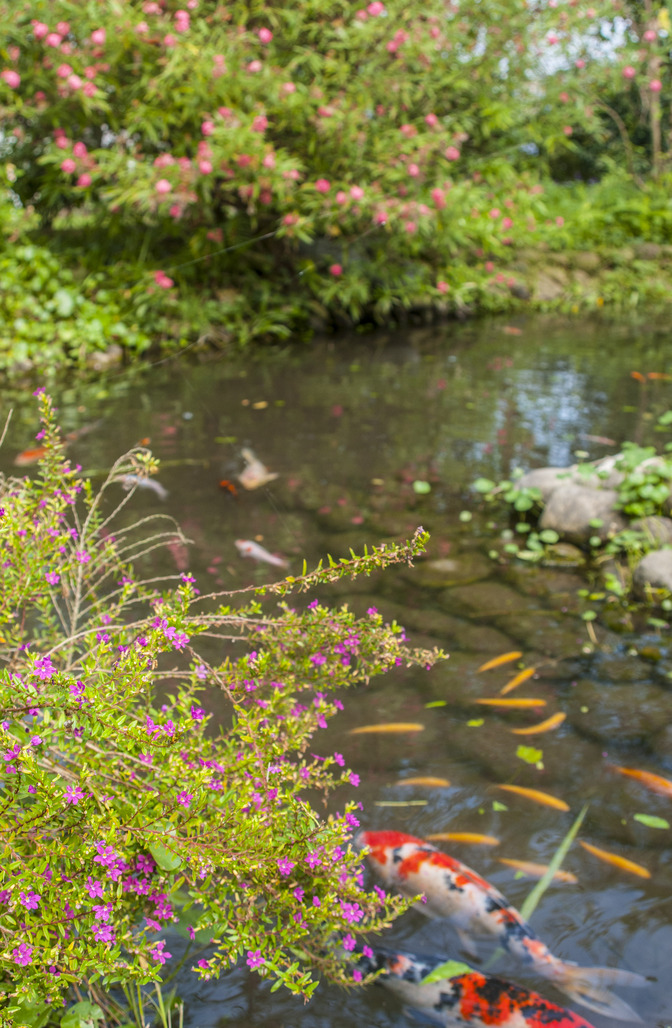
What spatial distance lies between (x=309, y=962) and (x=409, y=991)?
22cm

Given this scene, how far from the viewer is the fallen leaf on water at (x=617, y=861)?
75.9 inches

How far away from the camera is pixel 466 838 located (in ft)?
6.72

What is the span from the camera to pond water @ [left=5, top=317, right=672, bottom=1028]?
5.97ft

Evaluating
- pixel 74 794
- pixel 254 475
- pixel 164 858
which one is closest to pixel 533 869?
pixel 164 858

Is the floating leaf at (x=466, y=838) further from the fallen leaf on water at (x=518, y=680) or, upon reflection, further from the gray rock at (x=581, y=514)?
the gray rock at (x=581, y=514)

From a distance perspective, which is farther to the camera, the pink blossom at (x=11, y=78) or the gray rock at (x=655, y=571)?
the pink blossom at (x=11, y=78)

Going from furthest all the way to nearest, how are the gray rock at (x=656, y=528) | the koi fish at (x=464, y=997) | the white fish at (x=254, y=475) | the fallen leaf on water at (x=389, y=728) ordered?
the white fish at (x=254, y=475) → the gray rock at (x=656, y=528) → the fallen leaf on water at (x=389, y=728) → the koi fish at (x=464, y=997)

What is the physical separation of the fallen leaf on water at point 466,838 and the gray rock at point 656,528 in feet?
5.41

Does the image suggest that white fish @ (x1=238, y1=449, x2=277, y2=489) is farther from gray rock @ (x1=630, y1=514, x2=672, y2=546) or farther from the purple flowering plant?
the purple flowering plant

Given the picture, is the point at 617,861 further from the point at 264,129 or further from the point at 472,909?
the point at 264,129

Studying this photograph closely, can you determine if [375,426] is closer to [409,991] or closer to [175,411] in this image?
[175,411]

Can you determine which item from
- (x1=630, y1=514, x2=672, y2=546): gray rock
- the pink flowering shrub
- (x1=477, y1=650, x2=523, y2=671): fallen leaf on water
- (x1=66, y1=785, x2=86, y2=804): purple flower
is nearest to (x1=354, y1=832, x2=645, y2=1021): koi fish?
(x1=477, y1=650, x2=523, y2=671): fallen leaf on water

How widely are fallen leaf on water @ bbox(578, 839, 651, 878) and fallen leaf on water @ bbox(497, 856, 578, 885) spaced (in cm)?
10

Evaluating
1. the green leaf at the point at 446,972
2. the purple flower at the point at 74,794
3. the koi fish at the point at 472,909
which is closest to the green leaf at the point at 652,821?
the koi fish at the point at 472,909
